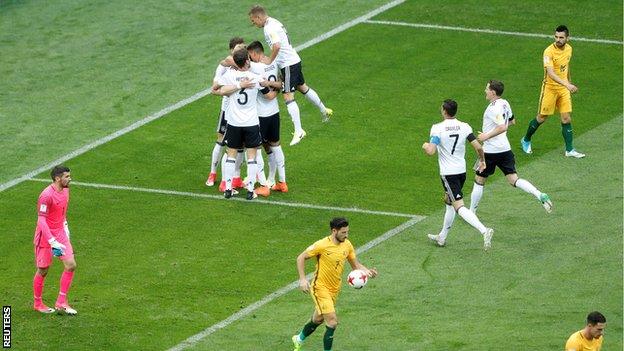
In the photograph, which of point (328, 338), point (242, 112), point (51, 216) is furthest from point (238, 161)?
point (328, 338)

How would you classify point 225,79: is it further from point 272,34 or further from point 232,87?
point 272,34

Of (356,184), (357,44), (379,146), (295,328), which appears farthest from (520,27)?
(295,328)

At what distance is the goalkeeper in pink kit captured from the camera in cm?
2147

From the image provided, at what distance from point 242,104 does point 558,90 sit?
6556 mm

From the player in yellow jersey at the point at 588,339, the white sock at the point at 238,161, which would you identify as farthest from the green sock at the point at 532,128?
the player in yellow jersey at the point at 588,339

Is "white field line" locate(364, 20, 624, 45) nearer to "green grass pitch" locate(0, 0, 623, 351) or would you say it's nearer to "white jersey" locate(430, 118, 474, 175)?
"green grass pitch" locate(0, 0, 623, 351)

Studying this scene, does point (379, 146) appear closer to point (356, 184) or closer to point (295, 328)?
point (356, 184)

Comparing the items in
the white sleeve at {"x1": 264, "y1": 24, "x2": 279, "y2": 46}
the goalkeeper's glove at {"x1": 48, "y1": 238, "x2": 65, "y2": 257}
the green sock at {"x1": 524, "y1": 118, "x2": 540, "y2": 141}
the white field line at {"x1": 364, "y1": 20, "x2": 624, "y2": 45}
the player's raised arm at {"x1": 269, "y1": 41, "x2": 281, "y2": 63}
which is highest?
the white sleeve at {"x1": 264, "y1": 24, "x2": 279, "y2": 46}

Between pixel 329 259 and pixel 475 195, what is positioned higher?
pixel 329 259

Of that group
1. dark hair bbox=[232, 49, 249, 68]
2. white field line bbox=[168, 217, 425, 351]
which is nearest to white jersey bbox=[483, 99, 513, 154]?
white field line bbox=[168, 217, 425, 351]

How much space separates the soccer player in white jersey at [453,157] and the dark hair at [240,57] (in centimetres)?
378

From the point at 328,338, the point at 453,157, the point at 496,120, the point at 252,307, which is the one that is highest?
the point at 496,120

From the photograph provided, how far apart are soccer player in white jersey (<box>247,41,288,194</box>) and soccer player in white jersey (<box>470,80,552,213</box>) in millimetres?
3702

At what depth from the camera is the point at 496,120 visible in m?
25.0
